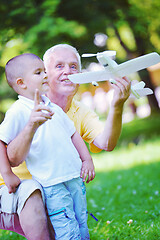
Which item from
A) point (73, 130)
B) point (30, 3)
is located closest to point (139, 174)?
point (30, 3)

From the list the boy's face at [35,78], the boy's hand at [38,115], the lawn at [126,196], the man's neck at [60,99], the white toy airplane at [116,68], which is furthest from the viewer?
the lawn at [126,196]

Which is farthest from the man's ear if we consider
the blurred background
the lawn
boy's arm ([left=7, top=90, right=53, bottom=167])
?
the blurred background

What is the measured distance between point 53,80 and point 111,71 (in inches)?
24.9

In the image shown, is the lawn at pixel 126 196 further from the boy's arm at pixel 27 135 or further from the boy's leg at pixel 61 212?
the boy's arm at pixel 27 135

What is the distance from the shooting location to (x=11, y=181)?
2137mm

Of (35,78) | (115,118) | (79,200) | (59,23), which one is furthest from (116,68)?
(59,23)

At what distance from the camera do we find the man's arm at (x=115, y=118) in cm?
224

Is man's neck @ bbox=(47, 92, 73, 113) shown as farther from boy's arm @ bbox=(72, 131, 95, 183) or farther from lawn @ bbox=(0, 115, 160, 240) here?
lawn @ bbox=(0, 115, 160, 240)

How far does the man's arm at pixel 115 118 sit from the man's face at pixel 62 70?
0.41 m

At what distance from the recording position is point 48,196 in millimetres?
2215

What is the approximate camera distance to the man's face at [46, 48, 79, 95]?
2.65 metres

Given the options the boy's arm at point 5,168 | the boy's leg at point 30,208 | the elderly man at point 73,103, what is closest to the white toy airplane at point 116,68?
the elderly man at point 73,103

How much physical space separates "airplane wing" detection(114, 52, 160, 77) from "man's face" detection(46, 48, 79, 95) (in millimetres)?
548

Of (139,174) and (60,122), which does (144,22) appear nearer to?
(139,174)
